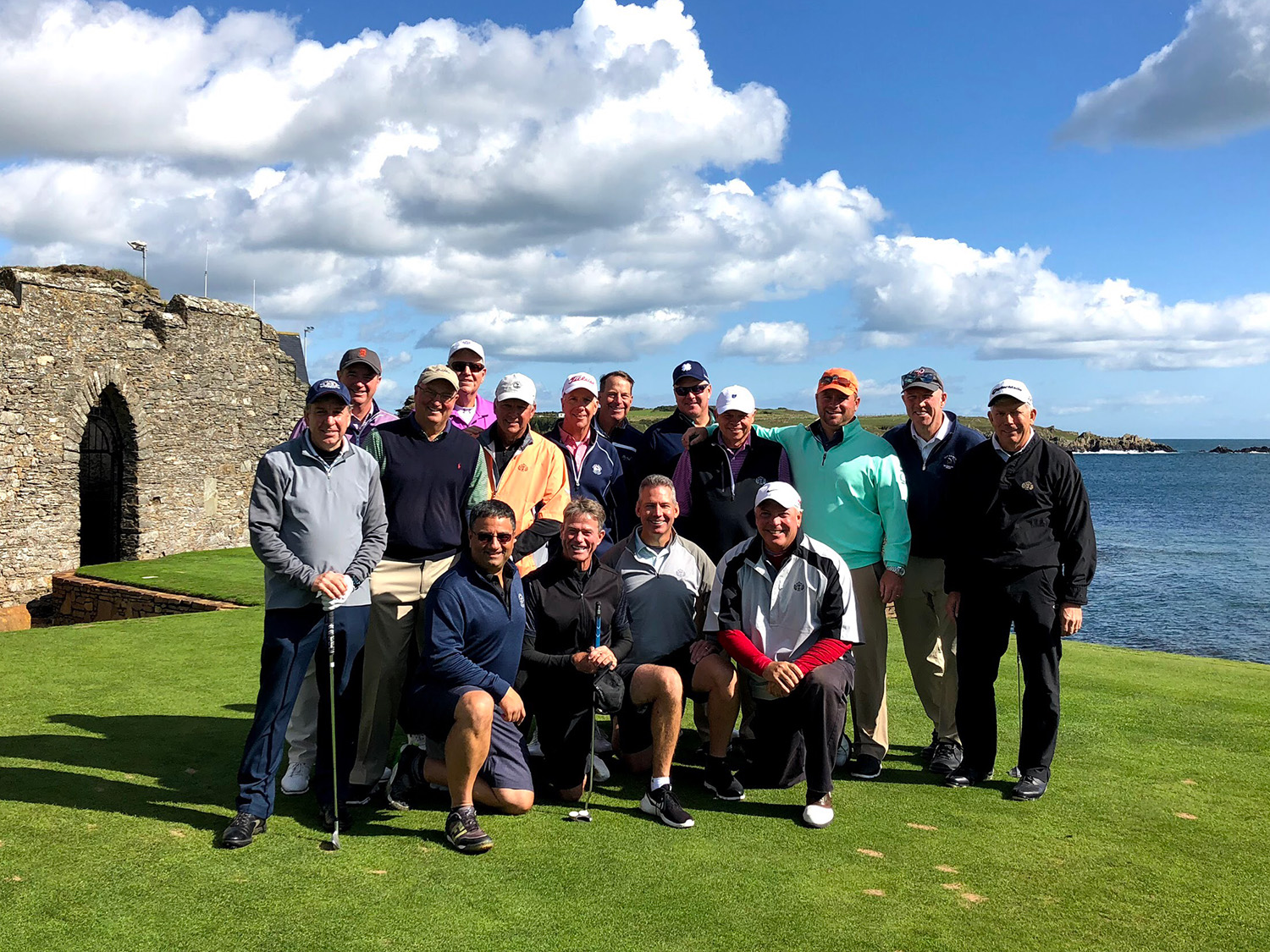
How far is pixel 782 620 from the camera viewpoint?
16.8ft

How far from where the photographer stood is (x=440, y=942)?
334cm

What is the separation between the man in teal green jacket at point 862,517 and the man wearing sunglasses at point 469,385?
143 cm

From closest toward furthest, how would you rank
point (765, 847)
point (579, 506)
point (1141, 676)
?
point (765, 847) < point (579, 506) < point (1141, 676)

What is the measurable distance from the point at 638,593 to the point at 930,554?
175 centimetres

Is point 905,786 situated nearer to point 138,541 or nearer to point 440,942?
point 440,942

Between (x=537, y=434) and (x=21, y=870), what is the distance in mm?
3157

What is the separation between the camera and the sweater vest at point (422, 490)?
499 cm

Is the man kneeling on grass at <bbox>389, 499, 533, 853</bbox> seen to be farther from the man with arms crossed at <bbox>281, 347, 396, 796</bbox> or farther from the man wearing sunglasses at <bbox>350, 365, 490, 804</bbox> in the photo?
the man with arms crossed at <bbox>281, 347, 396, 796</bbox>

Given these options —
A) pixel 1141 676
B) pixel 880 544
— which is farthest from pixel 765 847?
pixel 1141 676

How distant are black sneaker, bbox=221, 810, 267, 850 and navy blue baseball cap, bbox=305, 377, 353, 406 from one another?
190 centimetres

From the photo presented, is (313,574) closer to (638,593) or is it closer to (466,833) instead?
(466,833)

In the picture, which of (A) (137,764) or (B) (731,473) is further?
(B) (731,473)

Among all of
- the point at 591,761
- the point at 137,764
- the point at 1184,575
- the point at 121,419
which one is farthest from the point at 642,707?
the point at 1184,575

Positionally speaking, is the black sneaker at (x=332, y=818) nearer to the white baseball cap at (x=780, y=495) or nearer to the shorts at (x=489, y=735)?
the shorts at (x=489, y=735)
